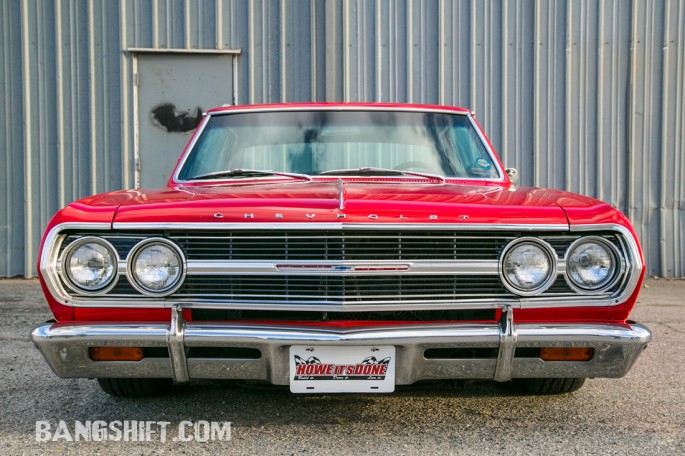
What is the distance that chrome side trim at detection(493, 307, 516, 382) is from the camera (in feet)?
8.01

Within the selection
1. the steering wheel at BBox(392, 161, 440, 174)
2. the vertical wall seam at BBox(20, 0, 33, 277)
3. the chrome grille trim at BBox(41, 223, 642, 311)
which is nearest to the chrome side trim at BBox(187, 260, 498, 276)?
the chrome grille trim at BBox(41, 223, 642, 311)

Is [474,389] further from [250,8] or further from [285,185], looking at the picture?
[250,8]

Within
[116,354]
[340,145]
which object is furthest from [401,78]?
[116,354]

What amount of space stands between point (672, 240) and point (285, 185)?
6053 mm

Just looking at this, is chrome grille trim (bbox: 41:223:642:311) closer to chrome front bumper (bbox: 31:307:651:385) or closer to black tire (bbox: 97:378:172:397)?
chrome front bumper (bbox: 31:307:651:385)

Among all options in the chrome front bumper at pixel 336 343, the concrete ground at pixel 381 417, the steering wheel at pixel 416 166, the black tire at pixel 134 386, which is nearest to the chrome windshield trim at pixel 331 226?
the chrome front bumper at pixel 336 343

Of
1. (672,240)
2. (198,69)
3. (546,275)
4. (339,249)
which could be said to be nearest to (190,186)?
(339,249)

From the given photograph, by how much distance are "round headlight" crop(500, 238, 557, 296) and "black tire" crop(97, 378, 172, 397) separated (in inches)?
67.8

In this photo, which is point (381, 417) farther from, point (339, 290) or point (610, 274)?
point (610, 274)

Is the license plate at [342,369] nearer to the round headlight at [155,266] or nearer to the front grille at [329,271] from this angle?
the front grille at [329,271]

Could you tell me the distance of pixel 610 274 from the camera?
2.56 m

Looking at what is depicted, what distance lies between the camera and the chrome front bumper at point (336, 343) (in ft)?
7.89

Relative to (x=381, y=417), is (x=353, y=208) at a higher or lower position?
higher

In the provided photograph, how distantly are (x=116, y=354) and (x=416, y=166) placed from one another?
6.15 ft
